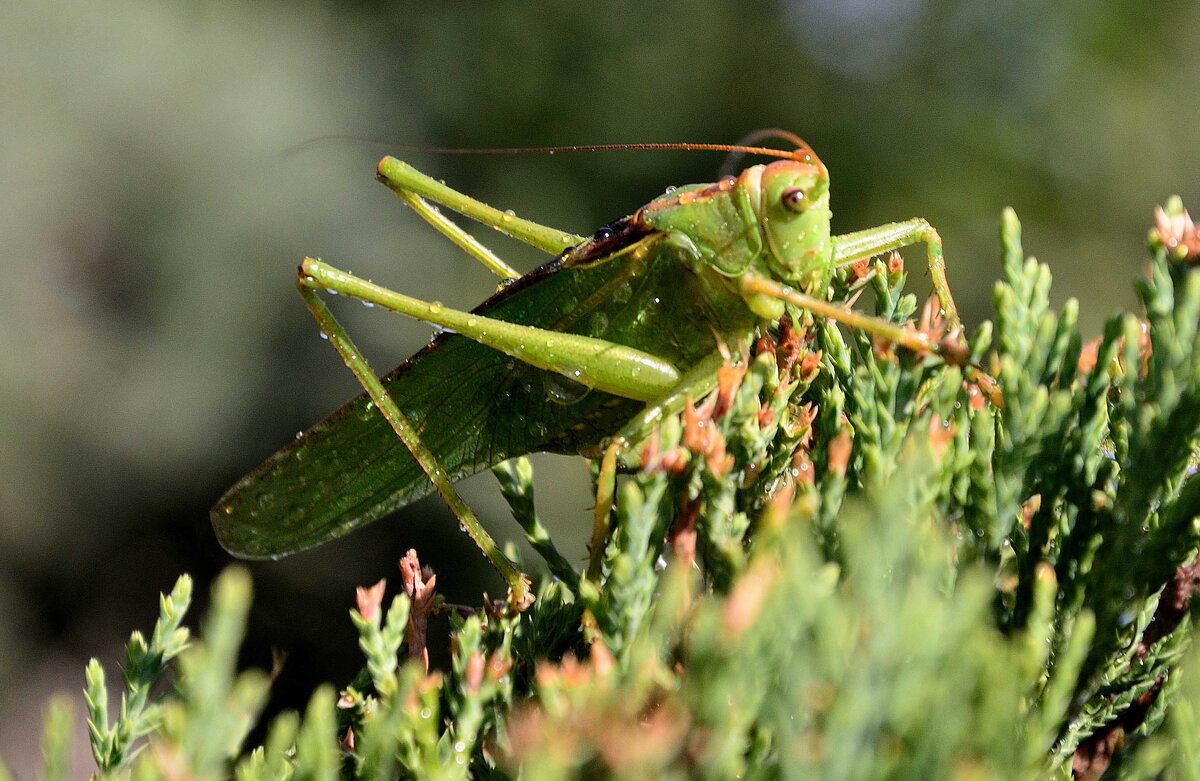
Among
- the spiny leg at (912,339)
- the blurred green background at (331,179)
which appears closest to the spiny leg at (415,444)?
the spiny leg at (912,339)

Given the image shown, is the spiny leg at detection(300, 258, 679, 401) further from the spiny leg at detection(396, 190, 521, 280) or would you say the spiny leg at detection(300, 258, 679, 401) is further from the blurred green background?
the blurred green background

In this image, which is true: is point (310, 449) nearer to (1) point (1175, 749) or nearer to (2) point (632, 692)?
(2) point (632, 692)

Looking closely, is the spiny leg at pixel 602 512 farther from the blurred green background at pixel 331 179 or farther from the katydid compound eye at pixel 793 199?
the blurred green background at pixel 331 179

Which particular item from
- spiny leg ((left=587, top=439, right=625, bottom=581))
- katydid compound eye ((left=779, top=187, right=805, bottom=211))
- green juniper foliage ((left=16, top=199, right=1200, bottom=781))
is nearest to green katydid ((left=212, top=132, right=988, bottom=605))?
katydid compound eye ((left=779, top=187, right=805, bottom=211))

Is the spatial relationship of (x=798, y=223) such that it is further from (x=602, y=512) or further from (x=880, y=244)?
(x=602, y=512)

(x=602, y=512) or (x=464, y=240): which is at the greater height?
(x=464, y=240)

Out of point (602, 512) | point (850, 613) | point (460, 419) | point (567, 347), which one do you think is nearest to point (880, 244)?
point (567, 347)
